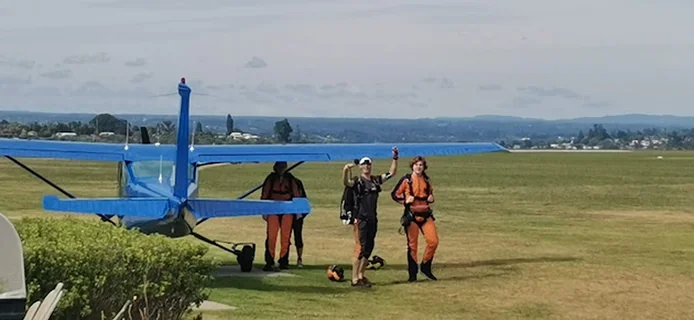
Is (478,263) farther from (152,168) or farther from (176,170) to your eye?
(176,170)

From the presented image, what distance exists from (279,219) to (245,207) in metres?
2.11

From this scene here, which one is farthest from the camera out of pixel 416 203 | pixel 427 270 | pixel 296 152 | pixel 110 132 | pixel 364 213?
pixel 110 132

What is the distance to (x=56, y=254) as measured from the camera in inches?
266

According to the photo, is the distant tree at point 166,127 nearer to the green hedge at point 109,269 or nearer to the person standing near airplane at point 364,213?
the person standing near airplane at point 364,213

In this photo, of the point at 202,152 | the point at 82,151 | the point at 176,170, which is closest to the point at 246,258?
the point at 202,152

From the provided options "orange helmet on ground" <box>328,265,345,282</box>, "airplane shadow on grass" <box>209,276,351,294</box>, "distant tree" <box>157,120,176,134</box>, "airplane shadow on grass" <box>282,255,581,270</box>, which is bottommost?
"airplane shadow on grass" <box>282,255,581,270</box>

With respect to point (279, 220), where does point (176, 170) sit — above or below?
above

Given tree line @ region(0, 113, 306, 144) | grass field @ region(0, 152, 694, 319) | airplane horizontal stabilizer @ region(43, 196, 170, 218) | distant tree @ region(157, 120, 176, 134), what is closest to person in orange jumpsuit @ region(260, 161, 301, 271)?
grass field @ region(0, 152, 694, 319)

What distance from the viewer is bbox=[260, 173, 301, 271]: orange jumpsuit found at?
1462 centimetres

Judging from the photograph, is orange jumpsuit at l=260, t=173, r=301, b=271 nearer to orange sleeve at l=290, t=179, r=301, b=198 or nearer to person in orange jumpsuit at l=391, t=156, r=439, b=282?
orange sleeve at l=290, t=179, r=301, b=198

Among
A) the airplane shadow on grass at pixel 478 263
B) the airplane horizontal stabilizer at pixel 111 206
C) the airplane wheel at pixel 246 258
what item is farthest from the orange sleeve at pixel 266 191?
the airplane horizontal stabilizer at pixel 111 206

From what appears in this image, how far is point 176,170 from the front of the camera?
12531mm

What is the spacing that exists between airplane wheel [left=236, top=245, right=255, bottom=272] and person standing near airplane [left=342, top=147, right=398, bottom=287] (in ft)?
6.09

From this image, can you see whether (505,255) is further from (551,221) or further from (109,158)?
(551,221)
